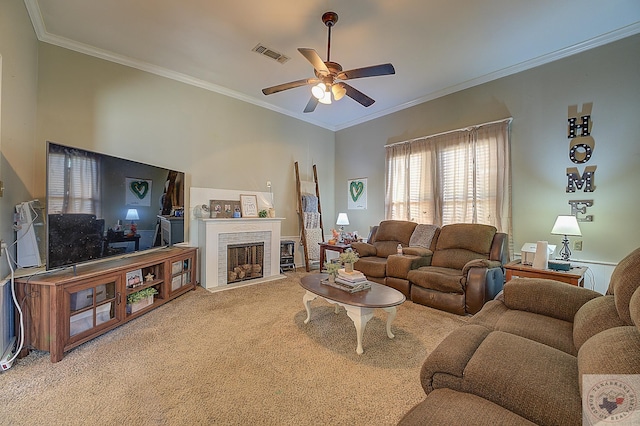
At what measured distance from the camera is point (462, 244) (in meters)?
3.62

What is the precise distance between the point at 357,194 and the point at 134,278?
4.15m

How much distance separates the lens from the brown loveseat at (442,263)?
2.98m

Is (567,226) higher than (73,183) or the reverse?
the reverse

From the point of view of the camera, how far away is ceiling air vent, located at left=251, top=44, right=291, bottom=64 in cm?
322

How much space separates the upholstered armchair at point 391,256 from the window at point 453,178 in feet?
1.55

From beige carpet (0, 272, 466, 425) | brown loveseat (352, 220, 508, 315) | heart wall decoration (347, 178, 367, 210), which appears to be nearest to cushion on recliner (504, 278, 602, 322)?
beige carpet (0, 272, 466, 425)

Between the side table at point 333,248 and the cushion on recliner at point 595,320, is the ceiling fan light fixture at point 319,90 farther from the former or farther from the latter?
the side table at point 333,248

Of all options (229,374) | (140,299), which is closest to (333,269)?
(229,374)

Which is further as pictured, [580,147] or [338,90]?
[580,147]

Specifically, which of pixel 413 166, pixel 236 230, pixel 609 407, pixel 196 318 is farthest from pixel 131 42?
pixel 609 407

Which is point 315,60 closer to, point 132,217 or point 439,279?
point 132,217

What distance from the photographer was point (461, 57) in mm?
3379

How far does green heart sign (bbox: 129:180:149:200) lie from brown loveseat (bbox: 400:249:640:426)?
10.8 feet

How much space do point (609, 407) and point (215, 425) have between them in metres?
1.67
